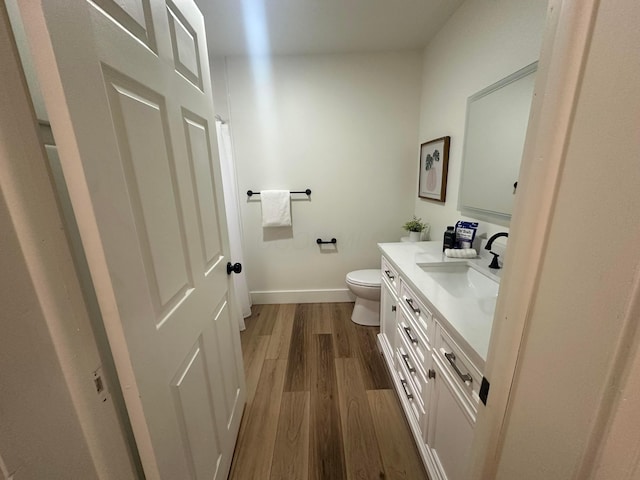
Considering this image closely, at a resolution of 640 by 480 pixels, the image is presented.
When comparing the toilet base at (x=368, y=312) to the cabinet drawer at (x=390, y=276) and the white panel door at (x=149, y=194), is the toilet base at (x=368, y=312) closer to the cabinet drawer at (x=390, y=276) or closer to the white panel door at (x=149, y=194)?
the cabinet drawer at (x=390, y=276)

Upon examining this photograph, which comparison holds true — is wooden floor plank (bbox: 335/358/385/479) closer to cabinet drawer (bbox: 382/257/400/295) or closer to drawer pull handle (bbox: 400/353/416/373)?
drawer pull handle (bbox: 400/353/416/373)

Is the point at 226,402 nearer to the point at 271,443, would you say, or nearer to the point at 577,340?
the point at 271,443

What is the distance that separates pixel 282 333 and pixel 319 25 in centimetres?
241

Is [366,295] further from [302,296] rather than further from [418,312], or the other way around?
[418,312]

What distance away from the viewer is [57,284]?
0.43 meters

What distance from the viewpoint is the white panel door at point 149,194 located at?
449 mm

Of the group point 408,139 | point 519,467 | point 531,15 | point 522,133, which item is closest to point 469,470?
point 519,467

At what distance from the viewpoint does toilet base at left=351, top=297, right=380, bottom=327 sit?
235 cm

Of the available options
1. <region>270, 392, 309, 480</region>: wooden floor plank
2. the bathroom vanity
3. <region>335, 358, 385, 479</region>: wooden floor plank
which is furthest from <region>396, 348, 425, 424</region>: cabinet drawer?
<region>270, 392, 309, 480</region>: wooden floor plank

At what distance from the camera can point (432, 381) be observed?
3.59 ft

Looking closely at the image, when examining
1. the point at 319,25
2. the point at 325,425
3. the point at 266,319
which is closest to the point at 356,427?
the point at 325,425

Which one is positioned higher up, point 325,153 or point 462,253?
point 325,153

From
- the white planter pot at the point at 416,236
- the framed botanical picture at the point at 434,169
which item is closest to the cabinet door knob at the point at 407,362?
the white planter pot at the point at 416,236

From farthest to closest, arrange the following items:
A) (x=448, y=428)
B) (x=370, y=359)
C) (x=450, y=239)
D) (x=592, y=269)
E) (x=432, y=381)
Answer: (x=370, y=359), (x=450, y=239), (x=432, y=381), (x=448, y=428), (x=592, y=269)
